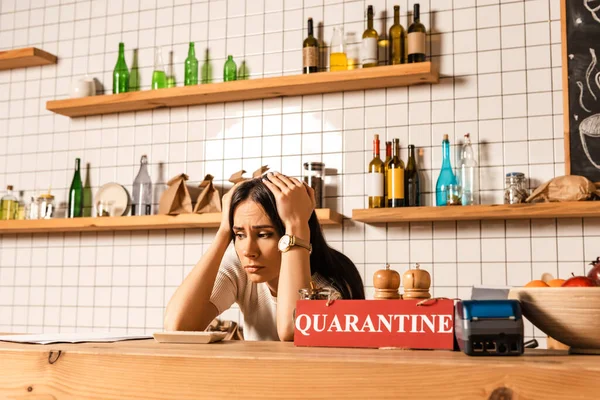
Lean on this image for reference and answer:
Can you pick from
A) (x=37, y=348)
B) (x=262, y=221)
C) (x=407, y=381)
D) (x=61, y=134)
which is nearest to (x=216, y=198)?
(x=61, y=134)

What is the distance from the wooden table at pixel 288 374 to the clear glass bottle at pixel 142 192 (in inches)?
94.7

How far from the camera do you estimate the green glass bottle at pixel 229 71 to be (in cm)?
332

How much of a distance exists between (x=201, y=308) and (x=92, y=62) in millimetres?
2153

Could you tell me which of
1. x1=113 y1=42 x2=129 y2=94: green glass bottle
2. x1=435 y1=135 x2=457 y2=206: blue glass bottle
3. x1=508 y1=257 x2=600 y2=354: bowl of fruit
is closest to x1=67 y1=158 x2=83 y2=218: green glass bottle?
x1=113 y1=42 x2=129 y2=94: green glass bottle

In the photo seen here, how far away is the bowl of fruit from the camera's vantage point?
89 centimetres

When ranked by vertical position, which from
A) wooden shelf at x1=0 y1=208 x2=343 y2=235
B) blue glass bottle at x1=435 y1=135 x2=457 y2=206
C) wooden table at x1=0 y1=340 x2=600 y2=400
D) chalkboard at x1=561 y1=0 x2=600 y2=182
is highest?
chalkboard at x1=561 y1=0 x2=600 y2=182

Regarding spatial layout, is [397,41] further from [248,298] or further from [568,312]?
[568,312]

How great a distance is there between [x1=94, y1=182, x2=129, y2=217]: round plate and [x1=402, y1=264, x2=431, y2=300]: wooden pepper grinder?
8.34 feet

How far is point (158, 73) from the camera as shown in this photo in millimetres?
3463

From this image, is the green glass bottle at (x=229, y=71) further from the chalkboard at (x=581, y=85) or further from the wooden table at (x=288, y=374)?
the wooden table at (x=288, y=374)

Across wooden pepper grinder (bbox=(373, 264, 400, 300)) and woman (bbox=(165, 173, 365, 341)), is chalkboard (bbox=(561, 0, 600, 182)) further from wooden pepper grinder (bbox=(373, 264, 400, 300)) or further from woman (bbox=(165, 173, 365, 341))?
wooden pepper grinder (bbox=(373, 264, 400, 300))

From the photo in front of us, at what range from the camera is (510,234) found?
2.88 m

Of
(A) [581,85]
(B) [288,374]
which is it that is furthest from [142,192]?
(B) [288,374]

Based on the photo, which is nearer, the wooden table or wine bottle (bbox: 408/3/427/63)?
the wooden table
